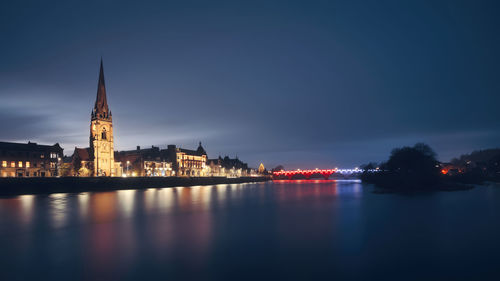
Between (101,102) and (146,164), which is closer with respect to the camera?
(101,102)

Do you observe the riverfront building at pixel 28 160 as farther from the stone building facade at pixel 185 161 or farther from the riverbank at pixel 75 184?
the stone building facade at pixel 185 161

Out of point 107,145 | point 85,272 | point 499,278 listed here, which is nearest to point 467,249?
point 499,278

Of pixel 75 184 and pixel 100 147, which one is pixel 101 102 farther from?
pixel 75 184

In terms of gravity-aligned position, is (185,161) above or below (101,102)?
below

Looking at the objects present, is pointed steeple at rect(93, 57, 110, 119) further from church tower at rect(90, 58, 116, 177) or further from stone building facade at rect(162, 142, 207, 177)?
stone building facade at rect(162, 142, 207, 177)

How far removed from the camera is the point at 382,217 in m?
32.9

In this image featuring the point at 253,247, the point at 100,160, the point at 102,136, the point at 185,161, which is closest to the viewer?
the point at 253,247

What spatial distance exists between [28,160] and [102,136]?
37237 mm

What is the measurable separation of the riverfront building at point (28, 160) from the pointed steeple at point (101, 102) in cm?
3041

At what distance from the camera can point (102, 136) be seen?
414 ft

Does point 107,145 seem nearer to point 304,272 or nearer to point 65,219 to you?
point 65,219

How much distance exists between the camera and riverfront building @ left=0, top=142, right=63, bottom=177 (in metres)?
84.7

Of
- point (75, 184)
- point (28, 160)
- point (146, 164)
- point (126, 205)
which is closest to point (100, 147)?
point (146, 164)

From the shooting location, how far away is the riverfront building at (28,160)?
278 ft
